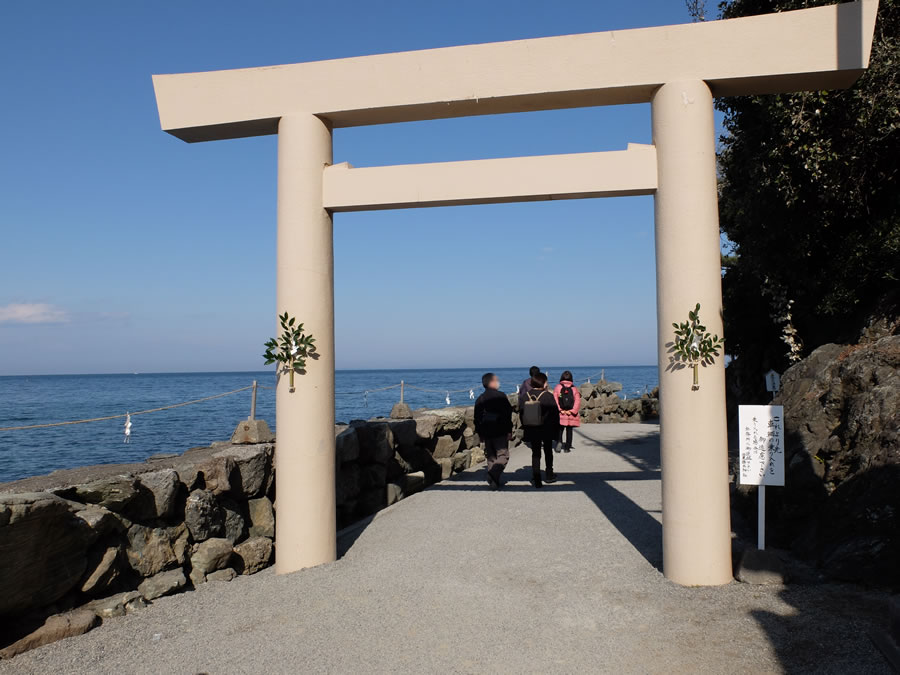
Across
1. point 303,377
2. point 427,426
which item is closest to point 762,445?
point 303,377

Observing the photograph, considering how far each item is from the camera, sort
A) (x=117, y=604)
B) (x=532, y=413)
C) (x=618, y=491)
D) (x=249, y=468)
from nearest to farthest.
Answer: (x=117, y=604) → (x=249, y=468) → (x=618, y=491) → (x=532, y=413)

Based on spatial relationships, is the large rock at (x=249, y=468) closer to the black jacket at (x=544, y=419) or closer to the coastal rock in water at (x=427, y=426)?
the coastal rock in water at (x=427, y=426)

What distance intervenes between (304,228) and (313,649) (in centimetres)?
353

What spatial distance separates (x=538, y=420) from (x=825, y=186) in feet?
16.4

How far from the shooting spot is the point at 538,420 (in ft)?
31.0

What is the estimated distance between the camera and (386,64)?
5918 mm

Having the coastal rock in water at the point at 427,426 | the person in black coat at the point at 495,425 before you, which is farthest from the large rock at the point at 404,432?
the person in black coat at the point at 495,425

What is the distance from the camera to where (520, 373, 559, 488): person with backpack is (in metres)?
9.42

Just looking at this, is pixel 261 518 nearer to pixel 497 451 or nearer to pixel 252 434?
pixel 252 434

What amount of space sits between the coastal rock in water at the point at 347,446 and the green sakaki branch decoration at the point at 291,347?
81.2 inches

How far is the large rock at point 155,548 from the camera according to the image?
549cm

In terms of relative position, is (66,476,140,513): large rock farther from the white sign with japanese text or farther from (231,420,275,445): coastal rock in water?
the white sign with japanese text

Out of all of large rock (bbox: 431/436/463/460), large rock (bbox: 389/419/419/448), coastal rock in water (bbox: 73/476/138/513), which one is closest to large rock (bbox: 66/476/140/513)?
coastal rock in water (bbox: 73/476/138/513)

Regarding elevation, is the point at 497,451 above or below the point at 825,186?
below
